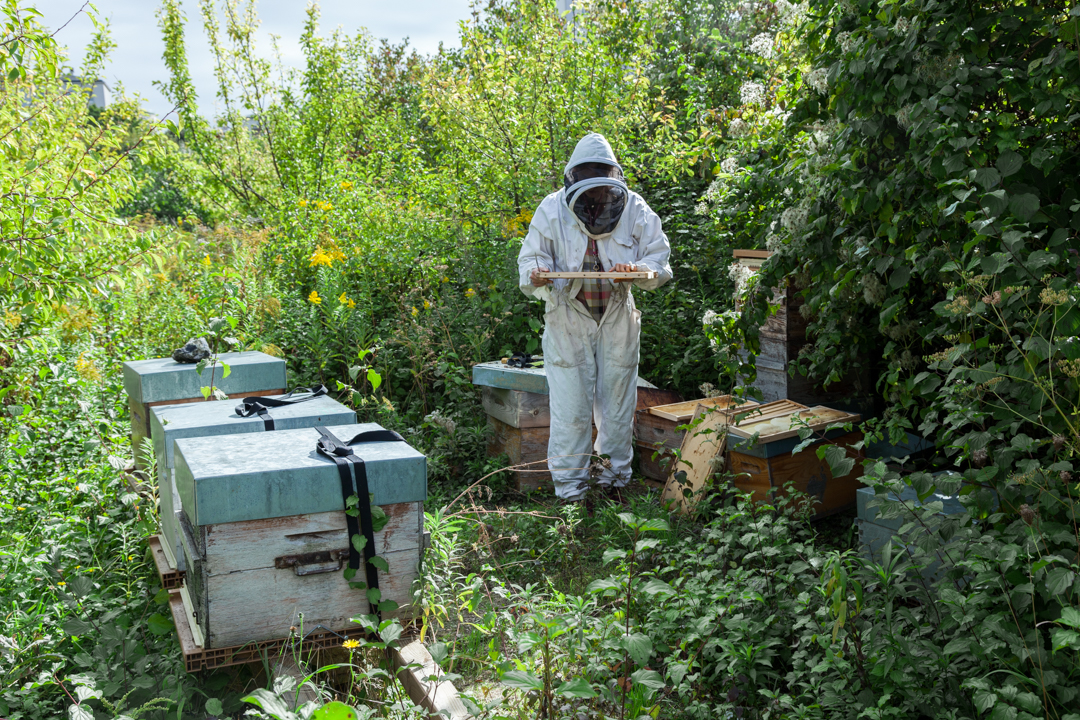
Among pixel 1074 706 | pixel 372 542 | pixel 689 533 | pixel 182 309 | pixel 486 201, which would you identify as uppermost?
pixel 486 201

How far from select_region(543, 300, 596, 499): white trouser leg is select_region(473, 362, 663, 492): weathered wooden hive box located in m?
0.23

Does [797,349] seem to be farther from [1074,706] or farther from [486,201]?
[486,201]

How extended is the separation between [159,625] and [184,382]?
4.11 ft

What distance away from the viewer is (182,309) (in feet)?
22.0

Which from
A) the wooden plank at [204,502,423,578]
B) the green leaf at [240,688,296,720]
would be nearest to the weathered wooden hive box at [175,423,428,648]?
the wooden plank at [204,502,423,578]

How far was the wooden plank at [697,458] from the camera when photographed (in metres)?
3.58

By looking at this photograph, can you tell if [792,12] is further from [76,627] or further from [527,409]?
[76,627]

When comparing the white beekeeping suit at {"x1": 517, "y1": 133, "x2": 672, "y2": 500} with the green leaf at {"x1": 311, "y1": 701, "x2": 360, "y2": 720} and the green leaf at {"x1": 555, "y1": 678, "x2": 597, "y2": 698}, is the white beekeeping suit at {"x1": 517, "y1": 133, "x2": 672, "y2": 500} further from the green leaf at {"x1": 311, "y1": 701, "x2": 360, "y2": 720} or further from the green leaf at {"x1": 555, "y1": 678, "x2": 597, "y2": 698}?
the green leaf at {"x1": 311, "y1": 701, "x2": 360, "y2": 720}

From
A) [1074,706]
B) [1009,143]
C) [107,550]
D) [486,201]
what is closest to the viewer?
[1074,706]

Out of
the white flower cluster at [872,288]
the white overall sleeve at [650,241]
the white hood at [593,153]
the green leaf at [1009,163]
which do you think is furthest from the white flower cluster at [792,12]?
the green leaf at [1009,163]

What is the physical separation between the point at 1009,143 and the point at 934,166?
0.20 m

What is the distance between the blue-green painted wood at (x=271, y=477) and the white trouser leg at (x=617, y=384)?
1909 millimetres

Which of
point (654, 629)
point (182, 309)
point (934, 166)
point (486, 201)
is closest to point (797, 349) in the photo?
point (934, 166)

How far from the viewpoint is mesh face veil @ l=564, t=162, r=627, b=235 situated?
3.99 m
